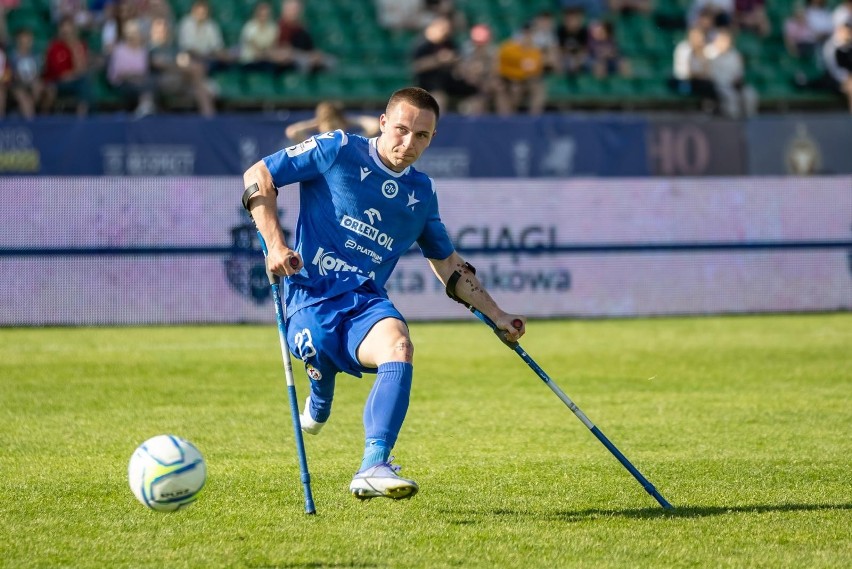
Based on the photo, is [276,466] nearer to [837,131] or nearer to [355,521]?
[355,521]

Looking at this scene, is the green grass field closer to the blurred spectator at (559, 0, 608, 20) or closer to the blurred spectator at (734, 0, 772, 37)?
the blurred spectator at (559, 0, 608, 20)

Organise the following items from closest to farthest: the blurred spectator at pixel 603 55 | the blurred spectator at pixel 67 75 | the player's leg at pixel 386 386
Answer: the player's leg at pixel 386 386 < the blurred spectator at pixel 67 75 < the blurred spectator at pixel 603 55

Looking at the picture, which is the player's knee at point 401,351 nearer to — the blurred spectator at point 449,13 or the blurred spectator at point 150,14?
the blurred spectator at point 150,14

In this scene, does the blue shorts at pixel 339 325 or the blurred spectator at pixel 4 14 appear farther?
the blurred spectator at pixel 4 14

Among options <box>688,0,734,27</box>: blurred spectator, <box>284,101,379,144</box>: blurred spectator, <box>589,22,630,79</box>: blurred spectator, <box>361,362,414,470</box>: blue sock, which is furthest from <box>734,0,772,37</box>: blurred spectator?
<box>361,362,414,470</box>: blue sock

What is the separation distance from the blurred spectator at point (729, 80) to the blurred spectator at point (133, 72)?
874 centimetres

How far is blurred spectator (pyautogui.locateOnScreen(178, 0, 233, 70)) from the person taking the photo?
62.0ft

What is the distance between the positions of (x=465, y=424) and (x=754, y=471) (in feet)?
7.70

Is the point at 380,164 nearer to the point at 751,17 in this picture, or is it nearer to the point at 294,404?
the point at 294,404

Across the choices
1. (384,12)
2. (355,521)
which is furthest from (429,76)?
(355,521)

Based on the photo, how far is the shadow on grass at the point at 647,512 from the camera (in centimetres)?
604

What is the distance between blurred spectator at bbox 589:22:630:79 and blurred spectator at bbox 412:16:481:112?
8.62ft

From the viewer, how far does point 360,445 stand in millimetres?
8188

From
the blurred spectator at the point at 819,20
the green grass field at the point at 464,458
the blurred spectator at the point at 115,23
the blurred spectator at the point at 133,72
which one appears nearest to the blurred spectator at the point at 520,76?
the blurred spectator at the point at 133,72
